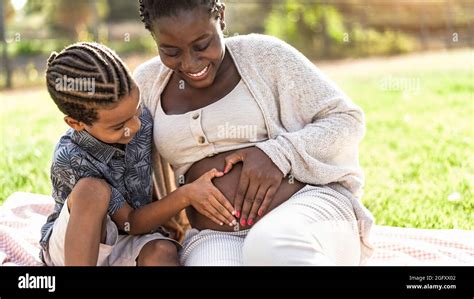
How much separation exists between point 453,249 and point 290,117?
3.39ft

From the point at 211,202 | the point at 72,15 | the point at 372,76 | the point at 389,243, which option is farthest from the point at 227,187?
the point at 72,15

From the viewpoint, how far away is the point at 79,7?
55.4 feet

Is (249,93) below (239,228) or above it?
above

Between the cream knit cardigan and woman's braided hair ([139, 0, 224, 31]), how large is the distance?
251 millimetres

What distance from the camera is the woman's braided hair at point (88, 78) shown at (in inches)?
105

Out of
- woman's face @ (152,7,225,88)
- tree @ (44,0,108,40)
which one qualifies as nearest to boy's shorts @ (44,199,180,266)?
woman's face @ (152,7,225,88)

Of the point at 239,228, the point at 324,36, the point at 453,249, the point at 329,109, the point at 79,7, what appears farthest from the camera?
the point at 79,7

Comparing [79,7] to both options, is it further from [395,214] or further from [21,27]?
[395,214]

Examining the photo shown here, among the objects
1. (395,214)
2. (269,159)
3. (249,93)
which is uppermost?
(249,93)

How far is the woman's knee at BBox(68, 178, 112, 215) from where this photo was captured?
259 centimetres

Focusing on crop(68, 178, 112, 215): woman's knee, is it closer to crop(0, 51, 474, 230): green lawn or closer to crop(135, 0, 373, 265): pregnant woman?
crop(135, 0, 373, 265): pregnant woman

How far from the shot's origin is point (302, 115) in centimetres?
302
